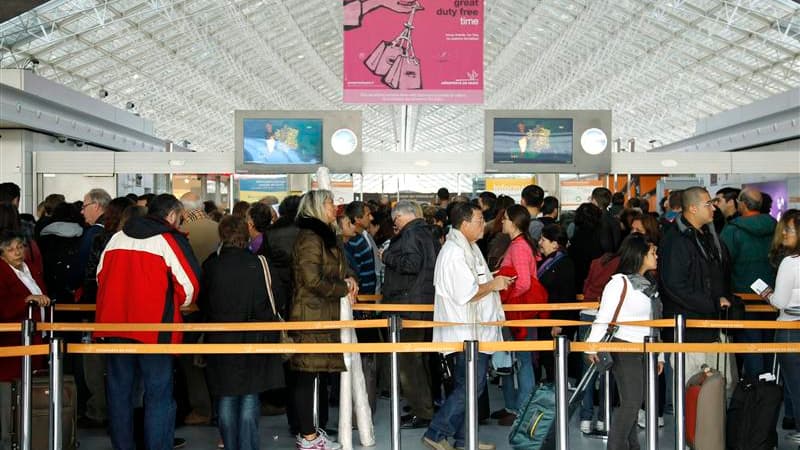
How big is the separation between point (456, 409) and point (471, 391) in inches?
30.6

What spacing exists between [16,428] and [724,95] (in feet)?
118

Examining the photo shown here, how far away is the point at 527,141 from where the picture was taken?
1677 centimetres

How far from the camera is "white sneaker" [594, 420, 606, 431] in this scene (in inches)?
284

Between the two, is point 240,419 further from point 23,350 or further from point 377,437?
point 23,350

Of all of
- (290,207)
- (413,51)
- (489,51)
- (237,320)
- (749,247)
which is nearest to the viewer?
(237,320)

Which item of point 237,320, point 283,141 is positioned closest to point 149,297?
point 237,320

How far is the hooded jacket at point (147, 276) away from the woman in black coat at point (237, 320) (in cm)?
16

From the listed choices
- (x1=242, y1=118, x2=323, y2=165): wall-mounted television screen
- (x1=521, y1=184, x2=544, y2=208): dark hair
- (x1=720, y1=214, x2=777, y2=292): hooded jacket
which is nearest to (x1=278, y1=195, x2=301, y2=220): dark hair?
(x1=521, y1=184, x2=544, y2=208): dark hair

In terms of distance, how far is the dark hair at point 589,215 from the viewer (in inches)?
351

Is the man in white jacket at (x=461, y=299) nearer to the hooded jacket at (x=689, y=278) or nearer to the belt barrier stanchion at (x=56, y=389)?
the hooded jacket at (x=689, y=278)

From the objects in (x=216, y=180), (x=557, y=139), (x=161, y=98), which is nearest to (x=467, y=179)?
(x=557, y=139)

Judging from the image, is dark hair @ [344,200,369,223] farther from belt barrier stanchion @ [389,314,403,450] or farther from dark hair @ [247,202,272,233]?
belt barrier stanchion @ [389,314,403,450]

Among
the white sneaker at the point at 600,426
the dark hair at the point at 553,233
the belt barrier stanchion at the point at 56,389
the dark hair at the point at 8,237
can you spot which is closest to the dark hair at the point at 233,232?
the belt barrier stanchion at the point at 56,389

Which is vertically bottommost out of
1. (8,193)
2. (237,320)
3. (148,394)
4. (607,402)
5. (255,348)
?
(607,402)
